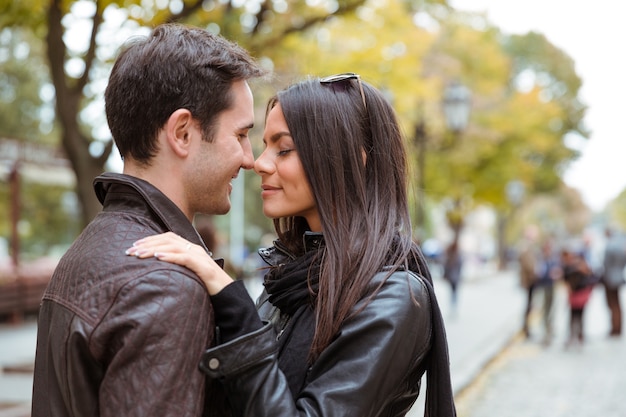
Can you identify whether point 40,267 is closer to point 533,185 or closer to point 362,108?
point 362,108

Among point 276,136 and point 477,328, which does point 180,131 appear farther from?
point 477,328

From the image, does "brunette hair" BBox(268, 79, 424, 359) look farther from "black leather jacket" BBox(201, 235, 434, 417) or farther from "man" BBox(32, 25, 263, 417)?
"man" BBox(32, 25, 263, 417)

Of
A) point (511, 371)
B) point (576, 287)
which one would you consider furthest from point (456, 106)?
point (511, 371)

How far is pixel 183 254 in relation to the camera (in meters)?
1.78

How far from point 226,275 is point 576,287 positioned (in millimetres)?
12780

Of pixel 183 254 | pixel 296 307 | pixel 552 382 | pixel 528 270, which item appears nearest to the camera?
pixel 183 254

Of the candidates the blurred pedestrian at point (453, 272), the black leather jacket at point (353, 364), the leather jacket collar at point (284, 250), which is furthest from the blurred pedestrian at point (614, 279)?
the black leather jacket at point (353, 364)

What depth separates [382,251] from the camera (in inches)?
85.1

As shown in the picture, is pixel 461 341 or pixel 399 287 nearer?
pixel 399 287

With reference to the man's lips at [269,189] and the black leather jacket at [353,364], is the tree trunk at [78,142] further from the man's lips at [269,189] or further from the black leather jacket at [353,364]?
the black leather jacket at [353,364]

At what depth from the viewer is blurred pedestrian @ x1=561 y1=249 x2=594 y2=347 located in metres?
13.6

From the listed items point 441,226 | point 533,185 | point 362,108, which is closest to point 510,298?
point 533,185

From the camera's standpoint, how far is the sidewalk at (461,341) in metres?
8.53

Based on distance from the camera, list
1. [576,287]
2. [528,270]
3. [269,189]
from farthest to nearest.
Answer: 1. [528,270]
2. [576,287]
3. [269,189]
